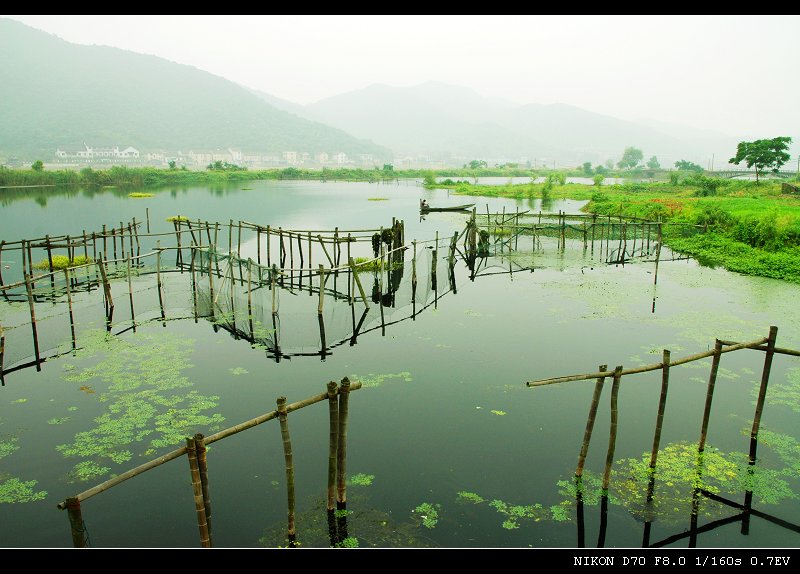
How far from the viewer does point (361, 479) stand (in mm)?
7703

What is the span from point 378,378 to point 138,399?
4.70 metres

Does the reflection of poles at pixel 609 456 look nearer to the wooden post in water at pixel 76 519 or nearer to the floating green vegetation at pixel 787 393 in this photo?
the floating green vegetation at pixel 787 393

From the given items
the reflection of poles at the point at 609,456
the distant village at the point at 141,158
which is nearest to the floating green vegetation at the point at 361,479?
the reflection of poles at the point at 609,456

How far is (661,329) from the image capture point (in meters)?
13.9

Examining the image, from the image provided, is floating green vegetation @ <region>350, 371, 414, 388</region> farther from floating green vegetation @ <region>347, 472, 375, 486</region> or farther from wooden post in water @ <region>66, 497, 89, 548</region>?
wooden post in water @ <region>66, 497, 89, 548</region>

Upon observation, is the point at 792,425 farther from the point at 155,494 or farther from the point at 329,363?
the point at 155,494

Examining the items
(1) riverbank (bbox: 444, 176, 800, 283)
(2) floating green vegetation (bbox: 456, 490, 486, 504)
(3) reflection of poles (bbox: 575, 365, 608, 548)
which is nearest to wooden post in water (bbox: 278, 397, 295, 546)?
(2) floating green vegetation (bbox: 456, 490, 486, 504)

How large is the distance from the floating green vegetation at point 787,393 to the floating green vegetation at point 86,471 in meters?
11.6

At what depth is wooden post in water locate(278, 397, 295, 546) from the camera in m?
Answer: 5.90

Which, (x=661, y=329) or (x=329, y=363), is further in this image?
(x=661, y=329)

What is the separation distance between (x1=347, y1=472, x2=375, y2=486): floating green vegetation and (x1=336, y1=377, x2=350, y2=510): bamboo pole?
1.74 feet

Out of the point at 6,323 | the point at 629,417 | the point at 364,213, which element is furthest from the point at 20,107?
the point at 629,417

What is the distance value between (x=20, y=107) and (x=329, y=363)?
9028 inches

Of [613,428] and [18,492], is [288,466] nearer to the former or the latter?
[18,492]
